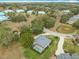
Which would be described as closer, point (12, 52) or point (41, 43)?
point (12, 52)

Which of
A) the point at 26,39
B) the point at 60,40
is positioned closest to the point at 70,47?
the point at 60,40

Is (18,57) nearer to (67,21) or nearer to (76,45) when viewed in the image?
(76,45)

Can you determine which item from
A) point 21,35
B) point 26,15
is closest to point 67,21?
point 26,15

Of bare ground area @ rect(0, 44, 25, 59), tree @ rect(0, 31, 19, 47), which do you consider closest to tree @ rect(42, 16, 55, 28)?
tree @ rect(0, 31, 19, 47)

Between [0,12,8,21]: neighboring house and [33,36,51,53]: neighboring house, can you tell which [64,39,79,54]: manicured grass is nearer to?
[33,36,51,53]: neighboring house

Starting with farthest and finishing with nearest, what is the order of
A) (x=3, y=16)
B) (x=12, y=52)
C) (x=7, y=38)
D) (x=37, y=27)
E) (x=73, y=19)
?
(x=3, y=16) < (x=73, y=19) < (x=37, y=27) < (x=7, y=38) < (x=12, y=52)

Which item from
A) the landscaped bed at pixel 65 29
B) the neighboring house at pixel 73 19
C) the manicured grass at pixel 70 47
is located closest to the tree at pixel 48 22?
the landscaped bed at pixel 65 29

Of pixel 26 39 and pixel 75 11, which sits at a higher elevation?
pixel 26 39

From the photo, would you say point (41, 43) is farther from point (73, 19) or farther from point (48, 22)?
point (73, 19)

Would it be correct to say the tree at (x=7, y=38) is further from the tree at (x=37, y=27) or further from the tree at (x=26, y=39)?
the tree at (x=37, y=27)
